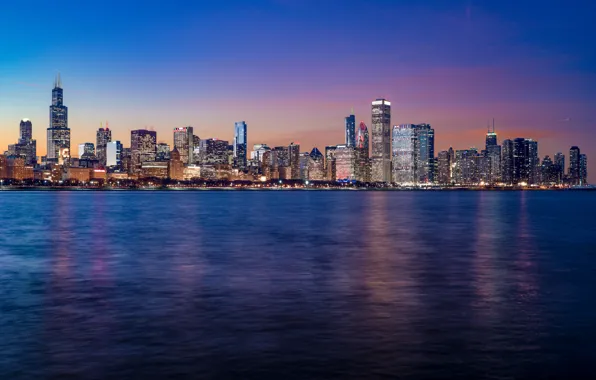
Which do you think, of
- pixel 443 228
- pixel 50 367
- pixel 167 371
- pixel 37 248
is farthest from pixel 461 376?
pixel 443 228

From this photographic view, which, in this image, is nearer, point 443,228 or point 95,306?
point 95,306

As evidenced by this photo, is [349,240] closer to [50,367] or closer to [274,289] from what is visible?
[274,289]

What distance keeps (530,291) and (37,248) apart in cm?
3753

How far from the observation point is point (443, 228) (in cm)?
7400

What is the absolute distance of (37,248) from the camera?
4941 cm

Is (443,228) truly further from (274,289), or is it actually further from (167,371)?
(167,371)

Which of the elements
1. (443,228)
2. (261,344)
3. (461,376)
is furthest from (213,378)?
(443,228)

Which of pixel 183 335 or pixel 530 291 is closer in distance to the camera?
pixel 183 335

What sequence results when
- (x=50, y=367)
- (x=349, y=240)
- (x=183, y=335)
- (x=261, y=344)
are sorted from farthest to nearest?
1. (x=349, y=240)
2. (x=183, y=335)
3. (x=261, y=344)
4. (x=50, y=367)

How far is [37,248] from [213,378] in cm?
3910

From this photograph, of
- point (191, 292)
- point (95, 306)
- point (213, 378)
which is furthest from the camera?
point (191, 292)

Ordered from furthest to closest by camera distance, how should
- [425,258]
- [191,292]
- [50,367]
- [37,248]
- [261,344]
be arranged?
[37,248] → [425,258] → [191,292] → [261,344] → [50,367]

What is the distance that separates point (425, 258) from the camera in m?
42.8

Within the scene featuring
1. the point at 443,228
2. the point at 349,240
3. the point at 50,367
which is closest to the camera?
the point at 50,367
